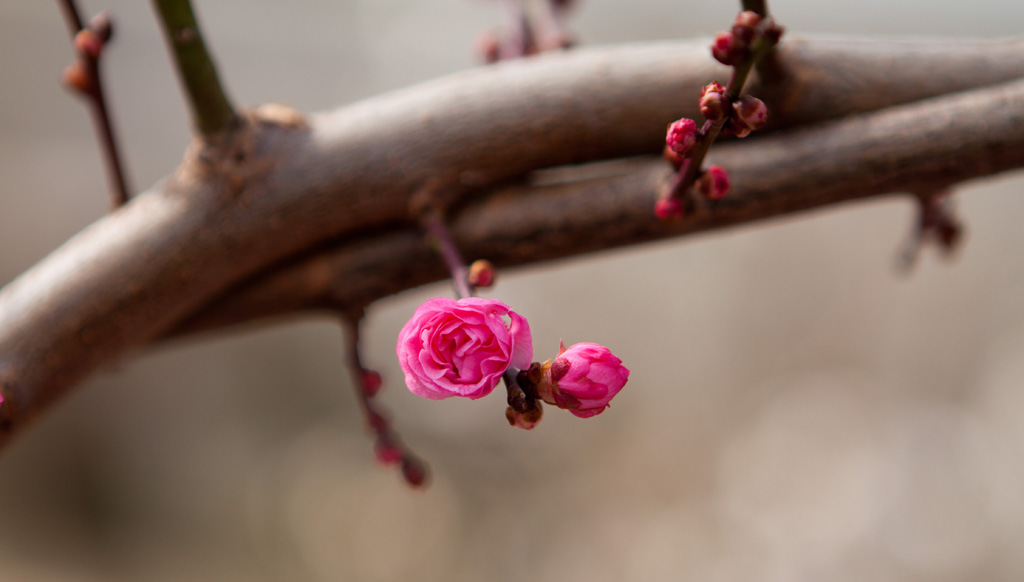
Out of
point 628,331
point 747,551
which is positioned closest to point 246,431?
point 628,331

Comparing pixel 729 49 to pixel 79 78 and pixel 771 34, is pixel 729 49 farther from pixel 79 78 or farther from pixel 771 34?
pixel 79 78

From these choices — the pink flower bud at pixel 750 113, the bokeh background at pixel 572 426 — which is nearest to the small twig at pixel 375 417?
the pink flower bud at pixel 750 113

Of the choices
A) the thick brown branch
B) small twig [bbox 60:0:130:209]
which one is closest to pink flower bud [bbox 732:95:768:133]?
the thick brown branch

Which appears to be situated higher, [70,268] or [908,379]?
[70,268]

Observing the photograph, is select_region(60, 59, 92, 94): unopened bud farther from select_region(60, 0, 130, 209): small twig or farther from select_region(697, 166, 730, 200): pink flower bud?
select_region(697, 166, 730, 200): pink flower bud

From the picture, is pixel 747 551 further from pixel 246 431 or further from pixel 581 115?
pixel 581 115

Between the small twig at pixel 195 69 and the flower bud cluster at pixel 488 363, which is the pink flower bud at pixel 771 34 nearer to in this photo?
the flower bud cluster at pixel 488 363
